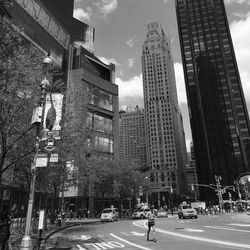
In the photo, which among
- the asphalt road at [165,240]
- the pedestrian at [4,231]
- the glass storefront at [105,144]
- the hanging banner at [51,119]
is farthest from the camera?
the glass storefront at [105,144]

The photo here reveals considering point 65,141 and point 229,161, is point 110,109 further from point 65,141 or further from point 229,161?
point 229,161

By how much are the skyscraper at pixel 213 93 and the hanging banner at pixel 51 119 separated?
5091 inches

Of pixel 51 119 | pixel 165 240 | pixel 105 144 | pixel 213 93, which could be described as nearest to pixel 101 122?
pixel 105 144

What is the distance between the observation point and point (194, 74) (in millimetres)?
151125

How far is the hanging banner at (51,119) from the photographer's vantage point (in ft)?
39.0

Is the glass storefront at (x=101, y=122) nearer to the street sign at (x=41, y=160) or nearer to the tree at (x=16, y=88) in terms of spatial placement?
the tree at (x=16, y=88)

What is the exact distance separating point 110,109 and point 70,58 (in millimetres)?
17892

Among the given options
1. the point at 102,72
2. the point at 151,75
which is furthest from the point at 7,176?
the point at 151,75

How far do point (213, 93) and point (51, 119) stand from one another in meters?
139

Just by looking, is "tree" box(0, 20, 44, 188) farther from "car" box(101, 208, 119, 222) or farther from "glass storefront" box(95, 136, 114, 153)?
"glass storefront" box(95, 136, 114, 153)

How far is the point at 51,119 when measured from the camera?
12.1 m

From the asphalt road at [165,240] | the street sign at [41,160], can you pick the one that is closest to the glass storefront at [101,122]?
the asphalt road at [165,240]

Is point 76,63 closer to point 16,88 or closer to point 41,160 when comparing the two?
point 16,88

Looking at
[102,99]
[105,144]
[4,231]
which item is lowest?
[4,231]
